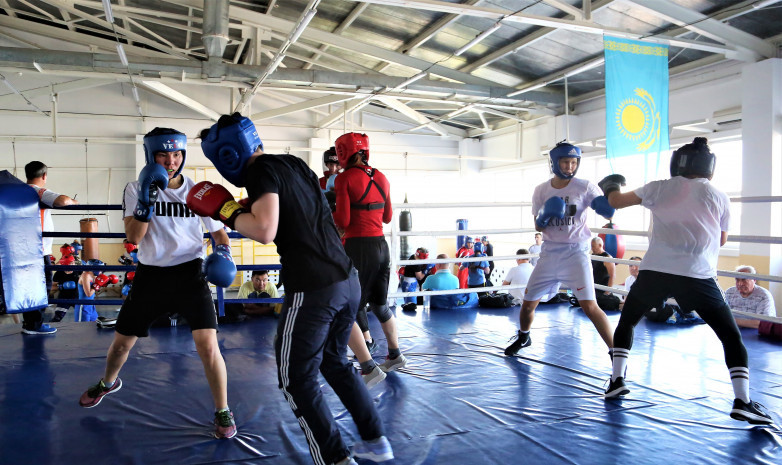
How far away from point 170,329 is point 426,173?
11.0 meters

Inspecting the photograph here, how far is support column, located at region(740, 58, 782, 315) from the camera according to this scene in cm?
665

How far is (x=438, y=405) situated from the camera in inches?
105

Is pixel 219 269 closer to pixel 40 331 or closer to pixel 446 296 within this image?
pixel 40 331

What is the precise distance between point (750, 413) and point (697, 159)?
1149 millimetres

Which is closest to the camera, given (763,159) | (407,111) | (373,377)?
(373,377)

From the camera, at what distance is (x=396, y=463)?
6.64 feet

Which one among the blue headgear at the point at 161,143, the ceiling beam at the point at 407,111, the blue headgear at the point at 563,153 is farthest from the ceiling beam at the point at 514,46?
the blue headgear at the point at 161,143

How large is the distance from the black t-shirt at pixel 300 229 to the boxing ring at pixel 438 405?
781 mm

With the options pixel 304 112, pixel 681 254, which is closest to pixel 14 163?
pixel 304 112

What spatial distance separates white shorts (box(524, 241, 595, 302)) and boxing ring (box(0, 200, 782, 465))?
1.57 feet

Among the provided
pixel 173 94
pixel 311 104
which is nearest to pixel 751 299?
pixel 311 104

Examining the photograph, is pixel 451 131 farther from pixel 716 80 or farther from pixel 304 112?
pixel 716 80

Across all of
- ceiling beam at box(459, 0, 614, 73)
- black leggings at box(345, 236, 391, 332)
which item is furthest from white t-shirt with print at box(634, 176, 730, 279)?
ceiling beam at box(459, 0, 614, 73)

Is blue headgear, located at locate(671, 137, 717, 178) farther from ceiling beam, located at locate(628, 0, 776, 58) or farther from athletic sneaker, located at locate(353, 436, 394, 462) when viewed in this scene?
ceiling beam, located at locate(628, 0, 776, 58)
